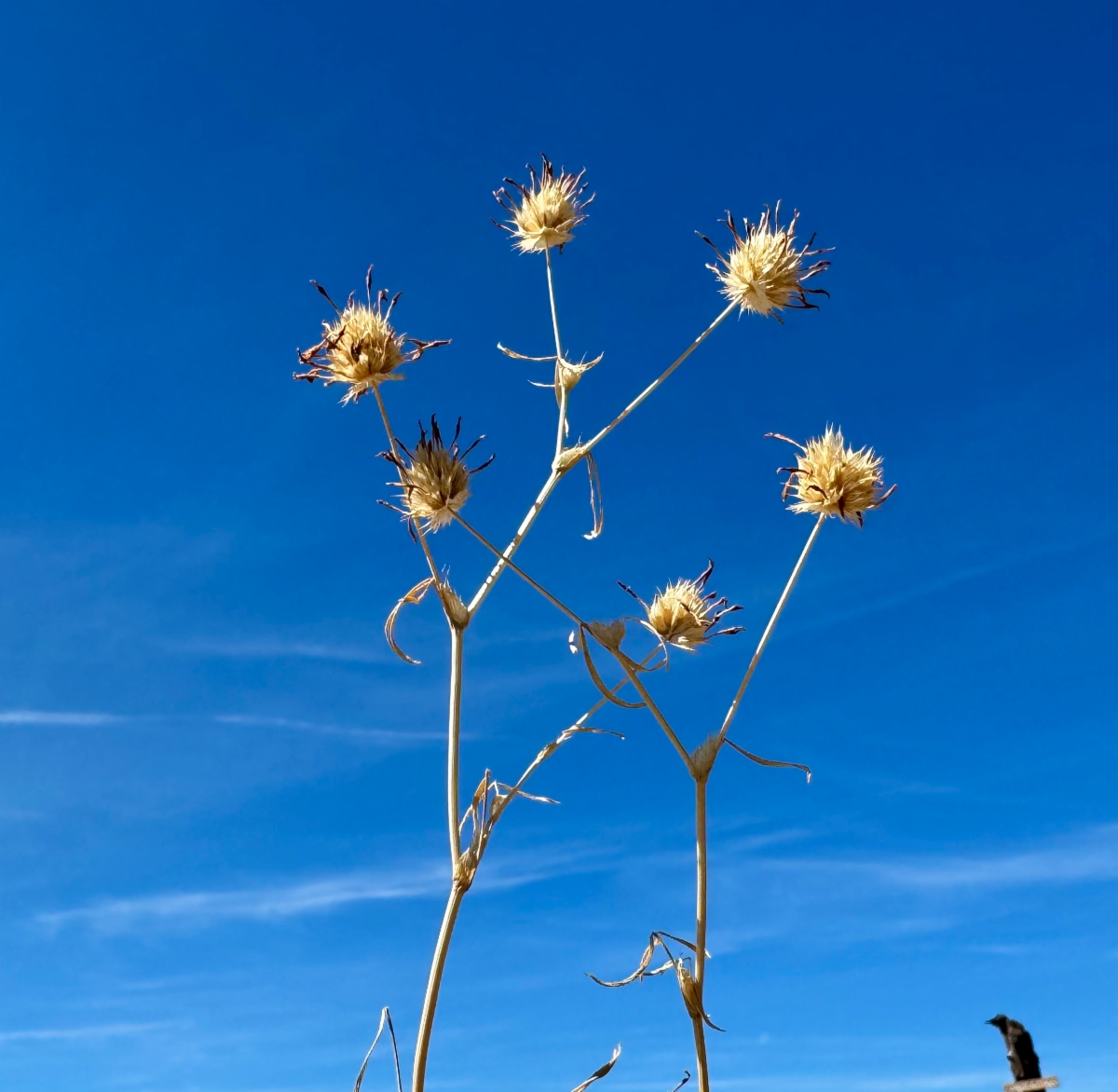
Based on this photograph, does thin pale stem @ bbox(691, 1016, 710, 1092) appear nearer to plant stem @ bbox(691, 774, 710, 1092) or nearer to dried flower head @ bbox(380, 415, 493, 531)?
plant stem @ bbox(691, 774, 710, 1092)

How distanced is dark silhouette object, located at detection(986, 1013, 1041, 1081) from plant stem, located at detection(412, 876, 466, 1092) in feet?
22.0

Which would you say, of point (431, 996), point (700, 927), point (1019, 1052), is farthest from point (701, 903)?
point (1019, 1052)

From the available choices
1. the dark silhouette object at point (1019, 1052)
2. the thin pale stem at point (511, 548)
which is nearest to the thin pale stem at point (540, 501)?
the thin pale stem at point (511, 548)

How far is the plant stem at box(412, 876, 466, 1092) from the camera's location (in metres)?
2.46

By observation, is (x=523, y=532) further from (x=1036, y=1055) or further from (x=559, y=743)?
(x=1036, y=1055)

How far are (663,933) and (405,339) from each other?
5.96 ft

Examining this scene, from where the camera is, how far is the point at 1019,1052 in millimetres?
7562

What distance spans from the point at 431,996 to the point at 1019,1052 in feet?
22.4

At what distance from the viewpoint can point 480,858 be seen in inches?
105

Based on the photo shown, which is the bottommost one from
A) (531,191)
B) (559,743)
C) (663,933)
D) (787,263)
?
(663,933)

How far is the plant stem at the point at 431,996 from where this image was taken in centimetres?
246

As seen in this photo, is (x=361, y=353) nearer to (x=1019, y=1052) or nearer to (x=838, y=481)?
(x=838, y=481)

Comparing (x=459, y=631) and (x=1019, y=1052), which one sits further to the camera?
(x=1019, y=1052)

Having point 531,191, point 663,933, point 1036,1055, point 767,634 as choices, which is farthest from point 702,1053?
point 1036,1055
